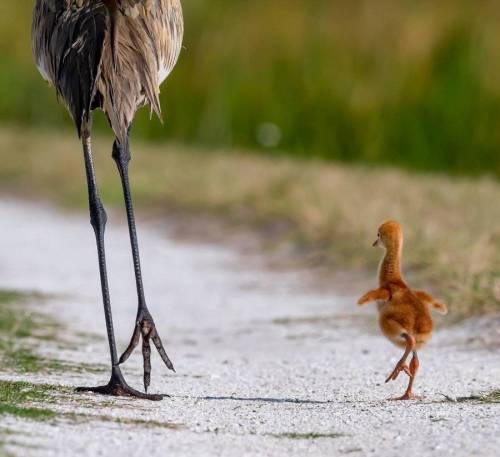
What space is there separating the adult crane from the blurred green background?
9.05 meters

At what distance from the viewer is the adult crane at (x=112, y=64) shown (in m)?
5.59

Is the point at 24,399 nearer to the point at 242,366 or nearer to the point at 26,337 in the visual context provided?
the point at 242,366

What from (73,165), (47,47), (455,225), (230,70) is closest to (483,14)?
(230,70)

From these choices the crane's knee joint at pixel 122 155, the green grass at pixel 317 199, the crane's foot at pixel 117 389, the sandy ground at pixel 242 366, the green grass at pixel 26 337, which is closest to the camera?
the sandy ground at pixel 242 366

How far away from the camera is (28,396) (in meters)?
5.24

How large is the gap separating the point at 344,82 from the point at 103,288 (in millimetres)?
10343

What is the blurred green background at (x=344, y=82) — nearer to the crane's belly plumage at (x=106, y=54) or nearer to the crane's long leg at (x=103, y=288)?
the crane's long leg at (x=103, y=288)

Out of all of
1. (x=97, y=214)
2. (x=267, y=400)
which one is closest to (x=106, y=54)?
(x=97, y=214)

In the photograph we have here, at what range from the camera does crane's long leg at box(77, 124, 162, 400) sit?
5.59 meters

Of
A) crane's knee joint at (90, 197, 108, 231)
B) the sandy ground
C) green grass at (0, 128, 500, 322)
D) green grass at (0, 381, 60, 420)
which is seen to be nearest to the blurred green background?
green grass at (0, 128, 500, 322)

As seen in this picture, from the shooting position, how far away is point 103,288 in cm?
585

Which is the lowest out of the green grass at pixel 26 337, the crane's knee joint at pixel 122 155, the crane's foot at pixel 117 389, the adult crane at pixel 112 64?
the green grass at pixel 26 337

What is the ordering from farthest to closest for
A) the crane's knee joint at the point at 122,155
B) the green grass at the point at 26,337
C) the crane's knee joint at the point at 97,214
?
the green grass at the point at 26,337 → the crane's knee joint at the point at 97,214 → the crane's knee joint at the point at 122,155

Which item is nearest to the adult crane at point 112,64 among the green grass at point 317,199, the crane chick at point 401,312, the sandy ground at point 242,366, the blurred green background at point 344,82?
the sandy ground at point 242,366
